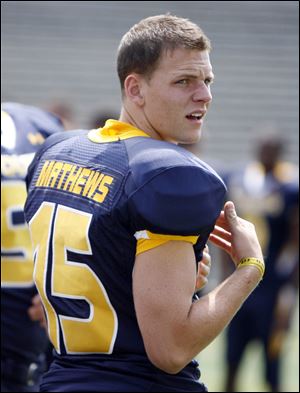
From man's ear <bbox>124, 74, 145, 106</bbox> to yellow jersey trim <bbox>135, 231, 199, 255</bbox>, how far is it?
44 cm

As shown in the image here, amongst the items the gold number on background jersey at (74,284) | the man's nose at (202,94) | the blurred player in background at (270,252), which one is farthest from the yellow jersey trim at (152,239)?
the blurred player in background at (270,252)

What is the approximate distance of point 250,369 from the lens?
8.33m

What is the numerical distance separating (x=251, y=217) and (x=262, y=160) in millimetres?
525

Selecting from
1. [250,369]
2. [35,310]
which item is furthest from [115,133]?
[250,369]

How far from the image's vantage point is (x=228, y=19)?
14.6m

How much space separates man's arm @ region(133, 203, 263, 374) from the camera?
2506 mm

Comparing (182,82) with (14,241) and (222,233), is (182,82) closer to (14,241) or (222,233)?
(222,233)

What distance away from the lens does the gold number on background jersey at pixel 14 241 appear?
396cm

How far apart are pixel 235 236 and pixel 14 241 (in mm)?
1487

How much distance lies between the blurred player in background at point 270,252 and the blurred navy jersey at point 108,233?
4583 mm

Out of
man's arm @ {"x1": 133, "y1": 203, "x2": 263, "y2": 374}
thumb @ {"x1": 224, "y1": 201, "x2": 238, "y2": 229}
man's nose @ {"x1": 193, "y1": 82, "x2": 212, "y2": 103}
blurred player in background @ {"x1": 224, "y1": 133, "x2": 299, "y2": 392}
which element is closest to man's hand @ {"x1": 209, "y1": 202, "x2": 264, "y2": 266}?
thumb @ {"x1": 224, "y1": 201, "x2": 238, "y2": 229}

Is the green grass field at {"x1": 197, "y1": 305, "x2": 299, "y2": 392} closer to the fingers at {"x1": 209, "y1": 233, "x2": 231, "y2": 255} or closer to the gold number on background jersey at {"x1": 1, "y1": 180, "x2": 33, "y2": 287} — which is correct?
the gold number on background jersey at {"x1": 1, "y1": 180, "x2": 33, "y2": 287}

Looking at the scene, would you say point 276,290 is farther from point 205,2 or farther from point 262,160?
point 205,2

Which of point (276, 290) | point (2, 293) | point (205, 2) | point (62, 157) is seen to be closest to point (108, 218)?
point (62, 157)
